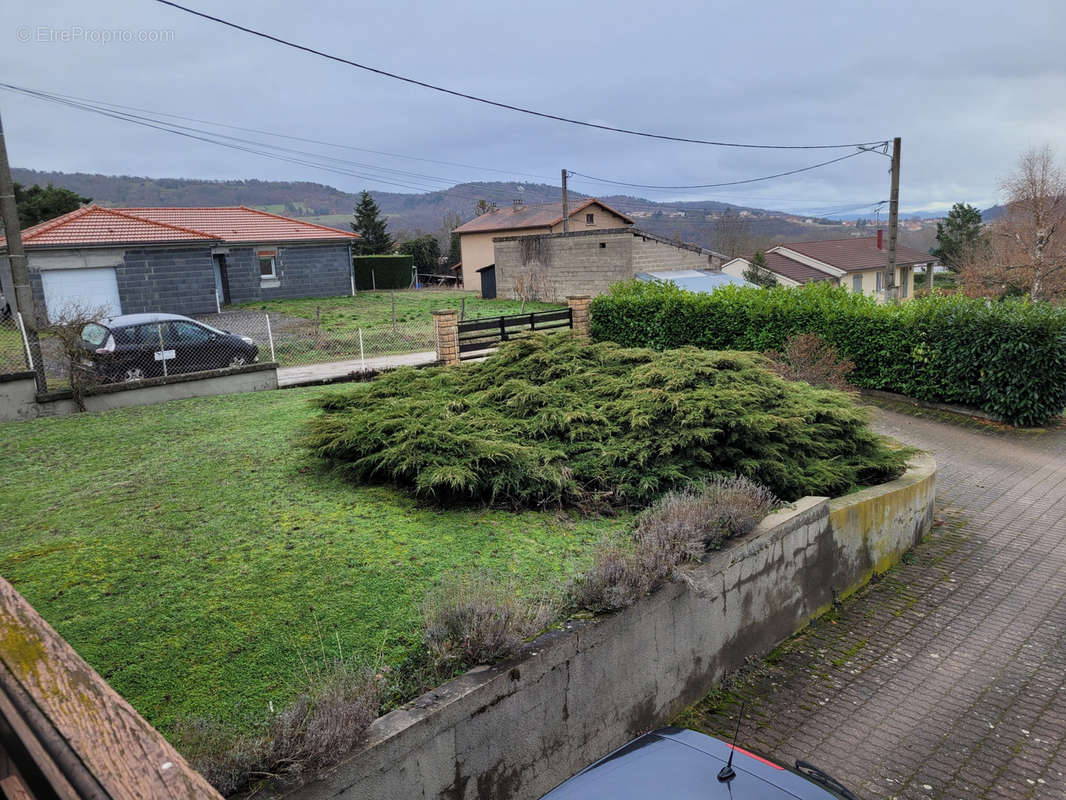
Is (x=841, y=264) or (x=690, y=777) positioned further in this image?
(x=841, y=264)

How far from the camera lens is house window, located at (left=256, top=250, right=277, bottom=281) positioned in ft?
99.6

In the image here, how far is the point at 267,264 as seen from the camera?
101 feet

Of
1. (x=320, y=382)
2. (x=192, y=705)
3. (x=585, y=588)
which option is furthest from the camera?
(x=320, y=382)

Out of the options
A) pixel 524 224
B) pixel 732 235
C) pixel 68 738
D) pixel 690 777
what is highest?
pixel 524 224

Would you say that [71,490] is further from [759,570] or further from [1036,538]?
[1036,538]

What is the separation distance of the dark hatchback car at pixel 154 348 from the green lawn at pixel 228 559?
13.1 ft

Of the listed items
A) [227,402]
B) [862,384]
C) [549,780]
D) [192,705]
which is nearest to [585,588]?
[549,780]

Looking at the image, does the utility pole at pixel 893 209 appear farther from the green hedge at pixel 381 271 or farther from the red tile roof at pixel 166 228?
the green hedge at pixel 381 271

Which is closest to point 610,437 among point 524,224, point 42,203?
point 524,224

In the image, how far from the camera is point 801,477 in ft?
23.7

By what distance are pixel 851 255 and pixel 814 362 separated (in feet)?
136

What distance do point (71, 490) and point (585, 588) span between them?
18.5 ft

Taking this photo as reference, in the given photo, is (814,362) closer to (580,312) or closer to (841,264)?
(580,312)

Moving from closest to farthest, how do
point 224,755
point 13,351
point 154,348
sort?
A: point 224,755 → point 13,351 → point 154,348
